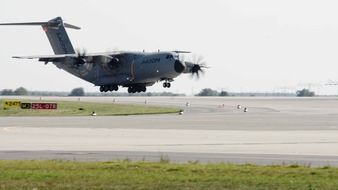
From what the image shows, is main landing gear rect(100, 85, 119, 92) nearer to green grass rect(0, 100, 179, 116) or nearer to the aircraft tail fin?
green grass rect(0, 100, 179, 116)

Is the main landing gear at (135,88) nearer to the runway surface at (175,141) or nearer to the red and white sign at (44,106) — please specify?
the red and white sign at (44,106)

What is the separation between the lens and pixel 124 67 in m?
101

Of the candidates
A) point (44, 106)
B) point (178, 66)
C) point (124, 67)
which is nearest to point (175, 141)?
point (44, 106)

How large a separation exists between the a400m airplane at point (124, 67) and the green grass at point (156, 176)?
208ft

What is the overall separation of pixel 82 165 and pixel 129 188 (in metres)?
7.58

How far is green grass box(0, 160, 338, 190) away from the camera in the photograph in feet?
80.0

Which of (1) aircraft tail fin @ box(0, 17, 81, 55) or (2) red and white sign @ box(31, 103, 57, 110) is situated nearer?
(2) red and white sign @ box(31, 103, 57, 110)

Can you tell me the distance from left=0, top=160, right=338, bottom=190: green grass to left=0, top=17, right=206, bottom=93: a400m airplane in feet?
208

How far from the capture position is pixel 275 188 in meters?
23.9

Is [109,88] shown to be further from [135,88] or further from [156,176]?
[156,176]

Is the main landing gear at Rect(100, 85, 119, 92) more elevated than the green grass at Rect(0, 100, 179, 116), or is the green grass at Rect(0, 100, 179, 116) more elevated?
the main landing gear at Rect(100, 85, 119, 92)

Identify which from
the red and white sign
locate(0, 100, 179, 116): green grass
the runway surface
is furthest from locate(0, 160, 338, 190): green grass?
the red and white sign

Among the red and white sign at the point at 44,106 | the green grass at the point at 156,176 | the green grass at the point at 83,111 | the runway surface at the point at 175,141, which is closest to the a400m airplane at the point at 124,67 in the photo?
the green grass at the point at 83,111

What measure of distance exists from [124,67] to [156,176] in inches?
2930
